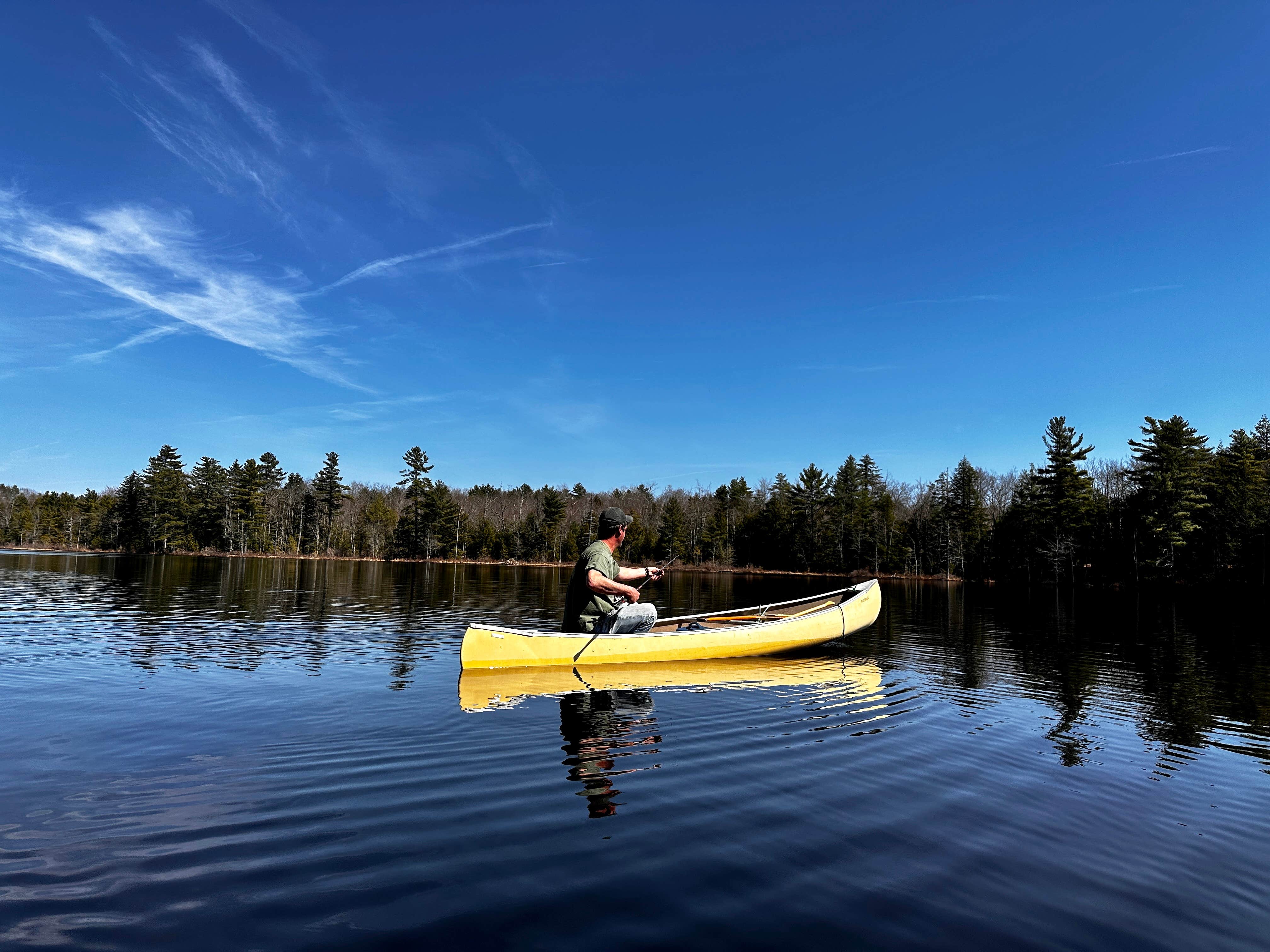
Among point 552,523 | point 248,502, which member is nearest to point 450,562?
point 552,523

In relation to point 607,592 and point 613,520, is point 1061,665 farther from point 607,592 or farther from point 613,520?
point 613,520

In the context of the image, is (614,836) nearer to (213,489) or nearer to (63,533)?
(213,489)

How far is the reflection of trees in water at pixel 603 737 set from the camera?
5367 millimetres

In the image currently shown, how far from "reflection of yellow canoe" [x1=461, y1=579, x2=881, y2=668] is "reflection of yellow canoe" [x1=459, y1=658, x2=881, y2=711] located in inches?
4.6

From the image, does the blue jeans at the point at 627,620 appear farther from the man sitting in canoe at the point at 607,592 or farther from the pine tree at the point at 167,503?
the pine tree at the point at 167,503

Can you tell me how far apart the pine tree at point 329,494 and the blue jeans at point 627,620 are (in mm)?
86556

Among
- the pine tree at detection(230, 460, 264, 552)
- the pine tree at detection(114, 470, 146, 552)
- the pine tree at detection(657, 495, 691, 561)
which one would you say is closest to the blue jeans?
the pine tree at detection(657, 495, 691, 561)

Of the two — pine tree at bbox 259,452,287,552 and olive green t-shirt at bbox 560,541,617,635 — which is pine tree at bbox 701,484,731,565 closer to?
pine tree at bbox 259,452,287,552

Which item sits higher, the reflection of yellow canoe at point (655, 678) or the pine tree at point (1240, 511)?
the pine tree at point (1240, 511)

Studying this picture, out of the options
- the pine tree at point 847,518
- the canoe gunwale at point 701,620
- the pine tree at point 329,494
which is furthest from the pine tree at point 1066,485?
the pine tree at point 329,494

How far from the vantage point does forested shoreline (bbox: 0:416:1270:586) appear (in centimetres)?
4997

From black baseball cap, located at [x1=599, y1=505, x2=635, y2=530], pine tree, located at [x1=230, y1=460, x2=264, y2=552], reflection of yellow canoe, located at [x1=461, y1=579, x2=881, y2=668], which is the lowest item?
reflection of yellow canoe, located at [x1=461, y1=579, x2=881, y2=668]

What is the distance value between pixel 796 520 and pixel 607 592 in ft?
254

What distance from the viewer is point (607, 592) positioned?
10.2 m
